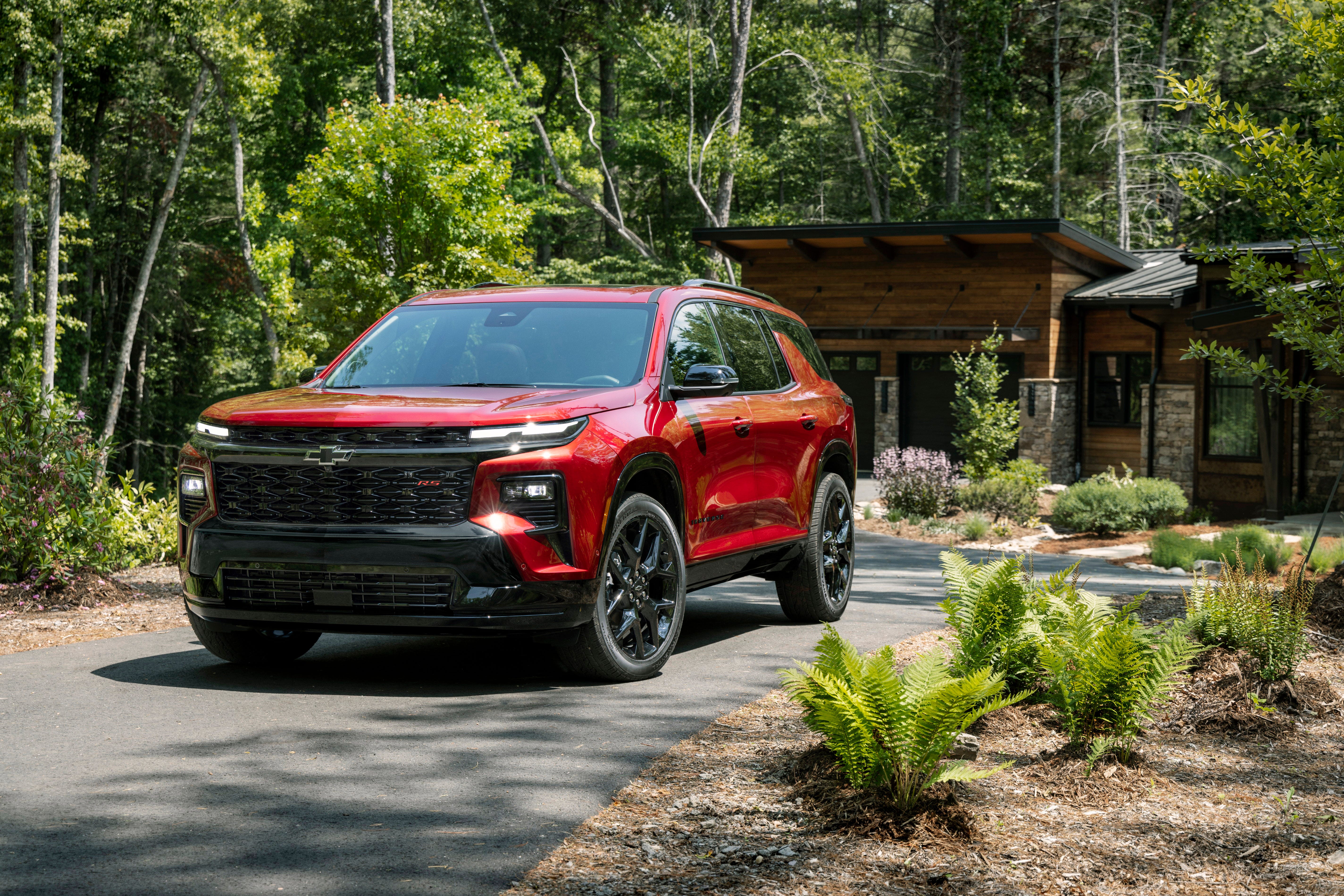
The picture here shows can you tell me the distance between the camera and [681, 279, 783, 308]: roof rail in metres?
7.82

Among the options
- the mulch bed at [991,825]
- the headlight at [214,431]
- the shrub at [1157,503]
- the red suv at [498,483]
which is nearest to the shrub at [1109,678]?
the mulch bed at [991,825]

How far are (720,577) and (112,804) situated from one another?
380 cm

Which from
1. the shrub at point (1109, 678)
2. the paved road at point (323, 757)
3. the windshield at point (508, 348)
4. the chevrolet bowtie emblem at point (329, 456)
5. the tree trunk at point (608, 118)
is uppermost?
the tree trunk at point (608, 118)

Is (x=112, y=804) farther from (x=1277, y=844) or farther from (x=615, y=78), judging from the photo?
(x=615, y=78)

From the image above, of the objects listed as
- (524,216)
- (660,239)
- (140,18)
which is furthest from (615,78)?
(524,216)

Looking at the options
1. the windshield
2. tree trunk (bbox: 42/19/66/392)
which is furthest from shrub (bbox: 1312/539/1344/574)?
tree trunk (bbox: 42/19/66/392)

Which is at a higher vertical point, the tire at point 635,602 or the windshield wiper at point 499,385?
the windshield wiper at point 499,385

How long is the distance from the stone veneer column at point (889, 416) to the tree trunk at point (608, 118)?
13786mm

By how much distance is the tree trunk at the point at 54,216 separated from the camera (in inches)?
1120

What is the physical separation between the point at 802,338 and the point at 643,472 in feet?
9.86

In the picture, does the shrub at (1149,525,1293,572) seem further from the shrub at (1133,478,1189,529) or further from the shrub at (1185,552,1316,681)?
the shrub at (1185,552,1316,681)

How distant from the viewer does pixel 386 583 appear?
19.1 ft

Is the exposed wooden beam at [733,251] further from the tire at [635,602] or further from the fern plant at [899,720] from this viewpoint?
the fern plant at [899,720]

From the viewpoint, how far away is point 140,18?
97.1ft
